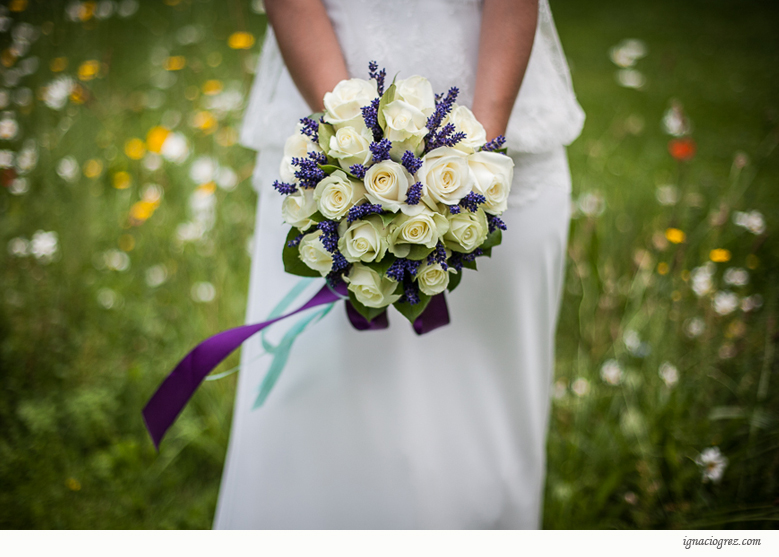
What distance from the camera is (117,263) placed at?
239 centimetres

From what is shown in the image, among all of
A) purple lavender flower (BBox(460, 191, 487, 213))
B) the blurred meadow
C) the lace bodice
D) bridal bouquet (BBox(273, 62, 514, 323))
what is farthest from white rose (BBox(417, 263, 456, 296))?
the blurred meadow

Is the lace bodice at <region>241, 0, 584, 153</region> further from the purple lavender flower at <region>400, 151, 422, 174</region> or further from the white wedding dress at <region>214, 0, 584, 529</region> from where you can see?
the purple lavender flower at <region>400, 151, 422, 174</region>

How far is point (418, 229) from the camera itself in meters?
0.81

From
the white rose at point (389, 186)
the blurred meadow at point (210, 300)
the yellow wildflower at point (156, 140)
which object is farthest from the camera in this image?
the yellow wildflower at point (156, 140)

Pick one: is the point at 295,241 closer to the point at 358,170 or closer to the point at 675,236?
the point at 358,170

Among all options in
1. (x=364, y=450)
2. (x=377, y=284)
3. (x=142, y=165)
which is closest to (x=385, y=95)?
(x=377, y=284)

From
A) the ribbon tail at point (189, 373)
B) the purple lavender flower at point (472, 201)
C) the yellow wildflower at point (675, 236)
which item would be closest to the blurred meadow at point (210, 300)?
the yellow wildflower at point (675, 236)

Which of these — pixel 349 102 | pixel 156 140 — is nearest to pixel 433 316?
pixel 349 102

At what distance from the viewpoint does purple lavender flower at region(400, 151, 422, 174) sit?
2.65ft

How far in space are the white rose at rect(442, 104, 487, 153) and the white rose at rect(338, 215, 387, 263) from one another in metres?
0.20

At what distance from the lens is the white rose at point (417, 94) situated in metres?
0.85

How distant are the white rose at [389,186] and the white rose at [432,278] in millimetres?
98

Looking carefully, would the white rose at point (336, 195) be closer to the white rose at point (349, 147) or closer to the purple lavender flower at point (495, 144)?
the white rose at point (349, 147)

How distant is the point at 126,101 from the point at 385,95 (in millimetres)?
2922
